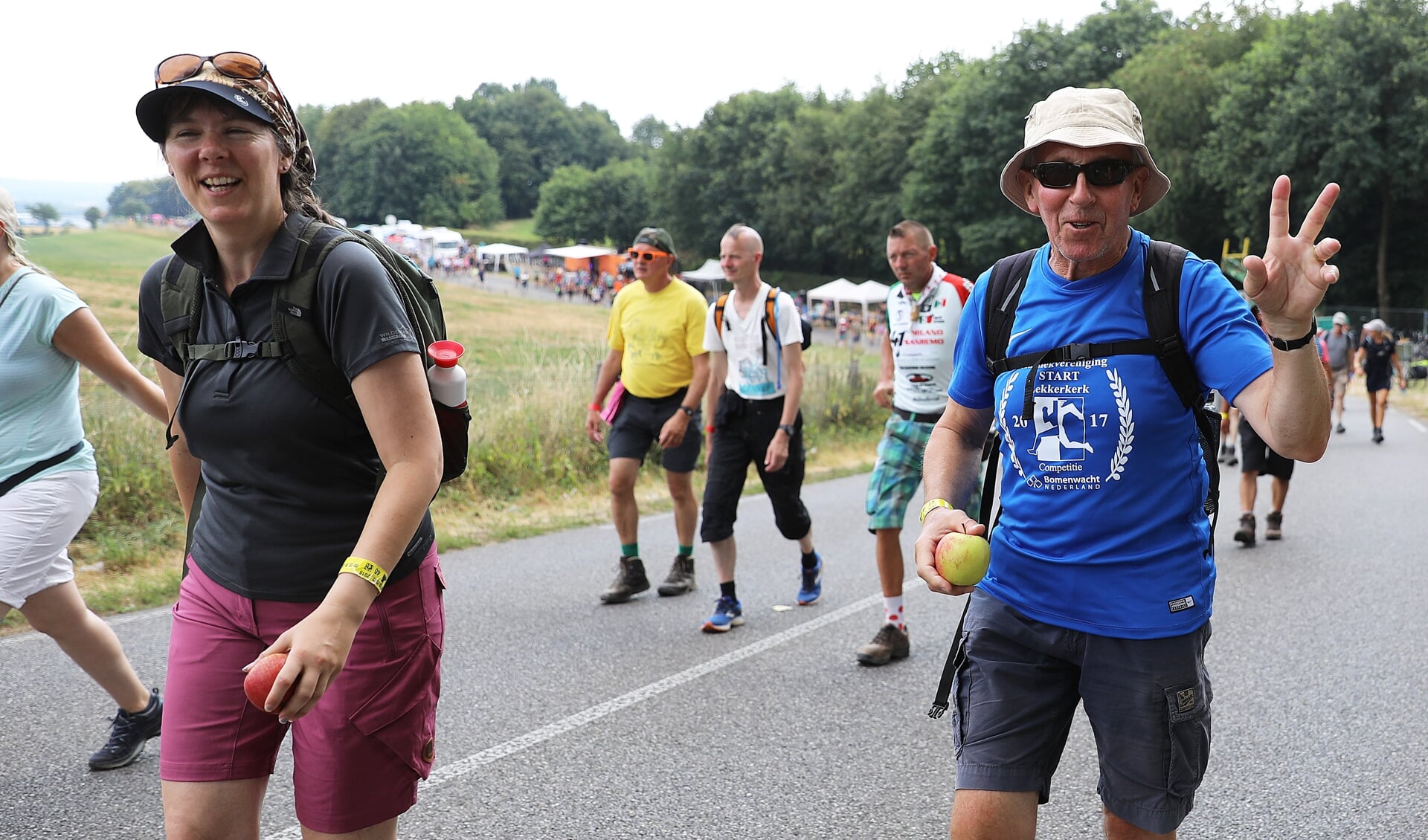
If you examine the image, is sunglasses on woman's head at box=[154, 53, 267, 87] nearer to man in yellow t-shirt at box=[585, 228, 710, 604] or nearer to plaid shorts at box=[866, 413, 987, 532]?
plaid shorts at box=[866, 413, 987, 532]

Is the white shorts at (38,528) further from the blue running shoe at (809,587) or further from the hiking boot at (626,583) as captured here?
the blue running shoe at (809,587)

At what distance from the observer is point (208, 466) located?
2426mm

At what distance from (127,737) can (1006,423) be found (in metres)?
3.36

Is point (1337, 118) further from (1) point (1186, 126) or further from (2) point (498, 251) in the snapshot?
(2) point (498, 251)

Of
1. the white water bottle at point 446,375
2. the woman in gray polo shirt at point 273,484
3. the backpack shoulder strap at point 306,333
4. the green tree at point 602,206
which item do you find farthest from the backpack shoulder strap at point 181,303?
the green tree at point 602,206

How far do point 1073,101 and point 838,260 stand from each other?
7257 centimetres

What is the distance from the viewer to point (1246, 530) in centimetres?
909

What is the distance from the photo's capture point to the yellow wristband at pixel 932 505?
2.69 meters

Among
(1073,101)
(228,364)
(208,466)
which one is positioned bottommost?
(208,466)

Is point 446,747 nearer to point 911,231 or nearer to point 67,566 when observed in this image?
point 67,566

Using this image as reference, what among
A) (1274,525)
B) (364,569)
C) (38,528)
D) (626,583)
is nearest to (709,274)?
(1274,525)

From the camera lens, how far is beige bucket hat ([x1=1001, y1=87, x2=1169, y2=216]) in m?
2.58

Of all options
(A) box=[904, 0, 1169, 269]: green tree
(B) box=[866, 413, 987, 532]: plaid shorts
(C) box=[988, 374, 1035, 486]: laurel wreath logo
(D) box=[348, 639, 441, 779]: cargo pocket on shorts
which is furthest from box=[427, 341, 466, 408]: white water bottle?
(A) box=[904, 0, 1169, 269]: green tree

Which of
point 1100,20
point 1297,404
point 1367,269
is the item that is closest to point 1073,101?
point 1297,404
